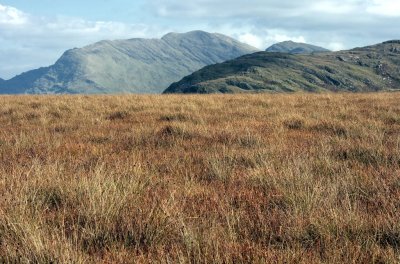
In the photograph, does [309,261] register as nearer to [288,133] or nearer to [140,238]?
[140,238]

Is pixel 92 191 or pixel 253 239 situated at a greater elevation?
pixel 92 191

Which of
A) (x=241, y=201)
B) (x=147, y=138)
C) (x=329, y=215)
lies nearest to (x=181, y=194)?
(x=241, y=201)

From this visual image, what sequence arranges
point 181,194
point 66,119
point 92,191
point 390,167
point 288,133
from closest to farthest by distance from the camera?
point 92,191 < point 181,194 < point 390,167 < point 288,133 < point 66,119

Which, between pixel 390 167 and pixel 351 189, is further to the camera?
pixel 390 167

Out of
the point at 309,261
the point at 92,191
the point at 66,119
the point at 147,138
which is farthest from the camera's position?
the point at 66,119

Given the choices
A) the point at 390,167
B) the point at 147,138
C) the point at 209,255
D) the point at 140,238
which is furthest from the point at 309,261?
the point at 147,138

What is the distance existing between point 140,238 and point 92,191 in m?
1.16

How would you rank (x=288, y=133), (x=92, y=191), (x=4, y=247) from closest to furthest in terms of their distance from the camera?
(x=4, y=247) → (x=92, y=191) → (x=288, y=133)

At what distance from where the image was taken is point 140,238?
3.57 meters

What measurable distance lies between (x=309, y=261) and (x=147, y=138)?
6.86 meters

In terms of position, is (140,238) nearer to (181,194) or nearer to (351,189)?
(181,194)

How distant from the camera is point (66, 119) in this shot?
13.8m

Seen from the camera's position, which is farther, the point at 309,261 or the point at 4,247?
the point at 4,247

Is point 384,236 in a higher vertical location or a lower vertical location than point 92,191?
lower
